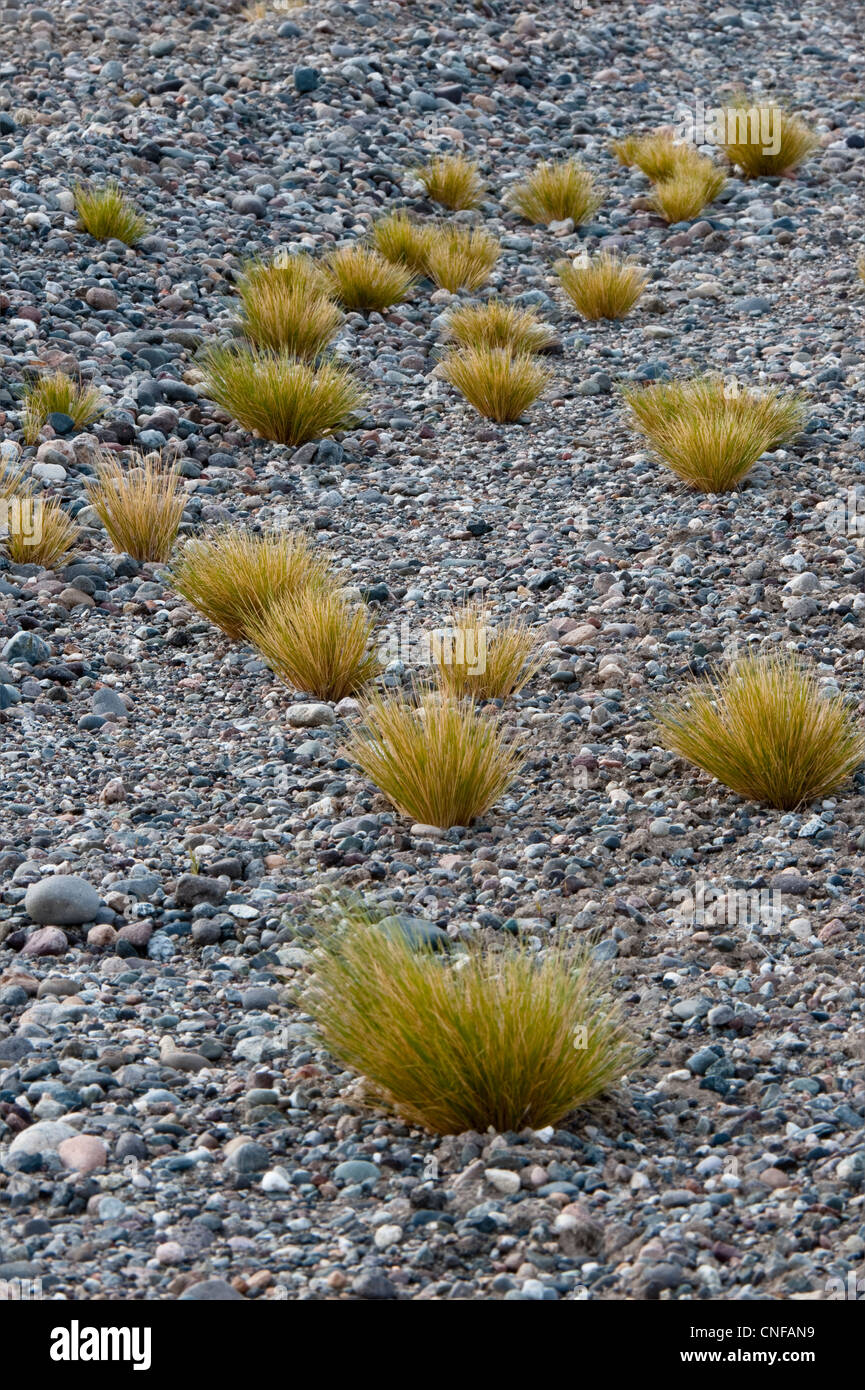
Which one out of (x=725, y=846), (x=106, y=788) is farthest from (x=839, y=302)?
(x=106, y=788)

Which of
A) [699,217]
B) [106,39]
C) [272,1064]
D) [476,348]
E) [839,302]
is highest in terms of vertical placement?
[106,39]

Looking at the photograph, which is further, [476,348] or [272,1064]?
[476,348]

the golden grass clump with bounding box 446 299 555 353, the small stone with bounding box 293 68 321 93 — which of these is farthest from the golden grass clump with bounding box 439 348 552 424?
the small stone with bounding box 293 68 321 93

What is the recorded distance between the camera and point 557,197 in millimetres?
9180

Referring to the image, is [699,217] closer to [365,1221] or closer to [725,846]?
[725,846]

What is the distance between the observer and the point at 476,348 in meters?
7.42

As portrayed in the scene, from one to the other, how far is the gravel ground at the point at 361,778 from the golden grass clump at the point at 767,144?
8.4 inches

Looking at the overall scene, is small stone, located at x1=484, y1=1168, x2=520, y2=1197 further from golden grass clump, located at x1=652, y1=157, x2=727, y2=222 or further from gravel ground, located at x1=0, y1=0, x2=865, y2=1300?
golden grass clump, located at x1=652, y1=157, x2=727, y2=222

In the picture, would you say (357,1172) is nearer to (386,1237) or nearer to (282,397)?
(386,1237)

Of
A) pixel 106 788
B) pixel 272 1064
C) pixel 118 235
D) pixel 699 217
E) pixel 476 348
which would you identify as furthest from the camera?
pixel 699 217

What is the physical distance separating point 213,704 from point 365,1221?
8.11 feet

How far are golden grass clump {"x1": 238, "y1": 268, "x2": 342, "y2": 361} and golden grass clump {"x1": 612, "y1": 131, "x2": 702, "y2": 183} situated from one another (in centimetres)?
331

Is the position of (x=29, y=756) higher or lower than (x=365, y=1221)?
higher

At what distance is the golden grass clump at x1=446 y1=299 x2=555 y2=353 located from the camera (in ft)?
24.7
